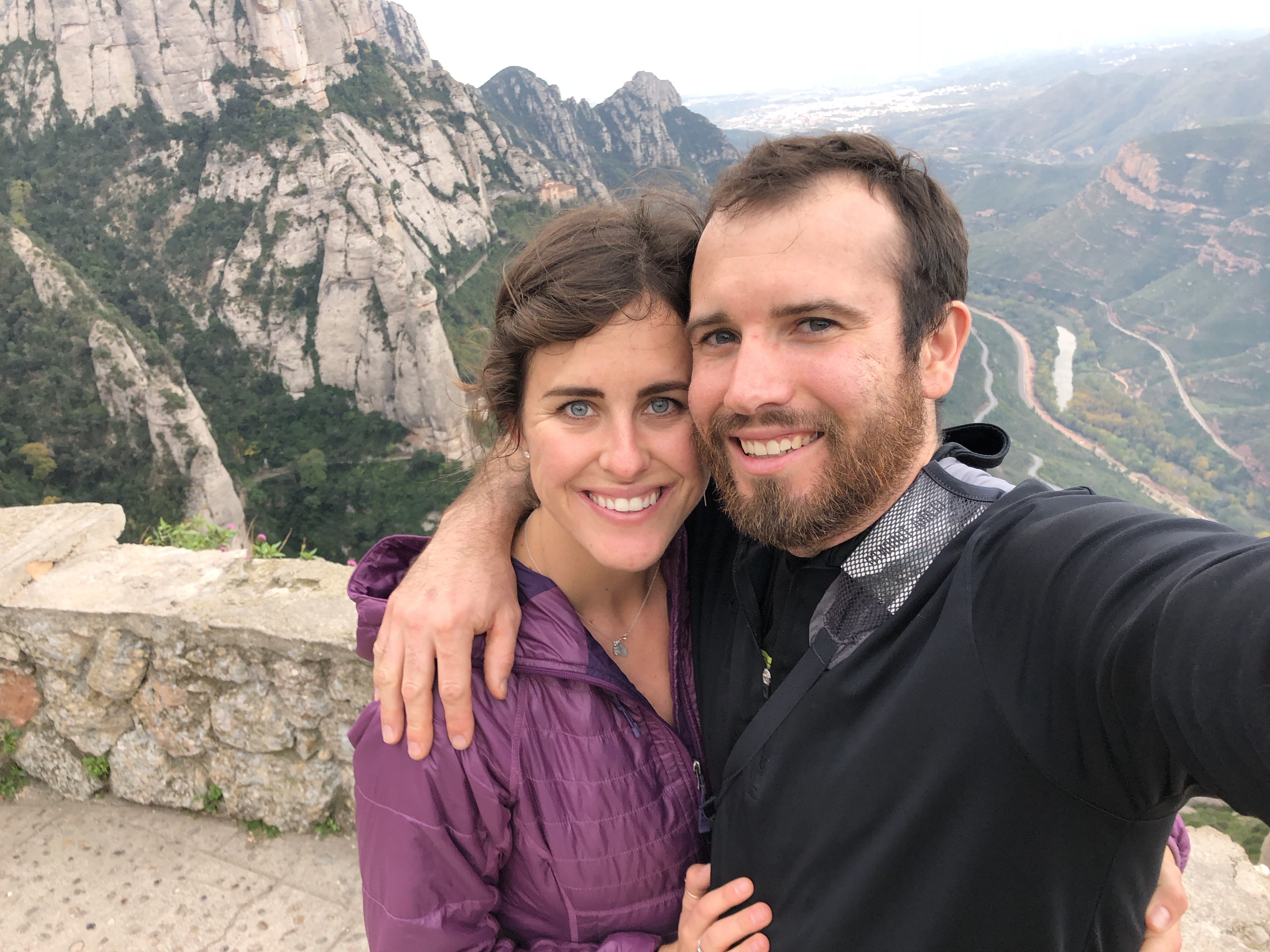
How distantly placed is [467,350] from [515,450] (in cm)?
44

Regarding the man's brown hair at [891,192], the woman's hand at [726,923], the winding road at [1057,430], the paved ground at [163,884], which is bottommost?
the winding road at [1057,430]

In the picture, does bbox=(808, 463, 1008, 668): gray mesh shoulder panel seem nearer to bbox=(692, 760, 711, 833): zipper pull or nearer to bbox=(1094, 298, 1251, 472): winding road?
bbox=(692, 760, 711, 833): zipper pull

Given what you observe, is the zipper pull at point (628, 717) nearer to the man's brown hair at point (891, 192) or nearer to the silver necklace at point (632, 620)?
the silver necklace at point (632, 620)

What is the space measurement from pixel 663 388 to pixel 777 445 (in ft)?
1.06

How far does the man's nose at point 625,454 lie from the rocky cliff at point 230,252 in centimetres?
3569

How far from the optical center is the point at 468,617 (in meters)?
1.77

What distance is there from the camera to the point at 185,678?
128 inches

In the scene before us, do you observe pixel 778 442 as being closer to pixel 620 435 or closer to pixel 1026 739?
pixel 620 435

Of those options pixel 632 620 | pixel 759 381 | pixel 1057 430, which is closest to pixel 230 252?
pixel 632 620

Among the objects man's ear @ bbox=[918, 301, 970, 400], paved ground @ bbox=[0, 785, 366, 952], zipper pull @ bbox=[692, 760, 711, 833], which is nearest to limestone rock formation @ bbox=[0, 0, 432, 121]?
paved ground @ bbox=[0, 785, 366, 952]

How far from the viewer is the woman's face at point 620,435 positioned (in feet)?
5.68

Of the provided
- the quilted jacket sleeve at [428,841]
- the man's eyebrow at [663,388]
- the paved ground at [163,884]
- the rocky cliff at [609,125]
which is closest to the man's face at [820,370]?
the man's eyebrow at [663,388]

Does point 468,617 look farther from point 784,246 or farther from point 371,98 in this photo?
point 371,98

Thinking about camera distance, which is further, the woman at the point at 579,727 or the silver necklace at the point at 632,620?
the silver necklace at the point at 632,620
